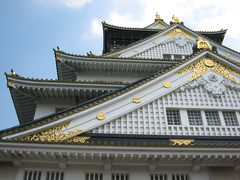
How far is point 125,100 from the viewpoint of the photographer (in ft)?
40.1

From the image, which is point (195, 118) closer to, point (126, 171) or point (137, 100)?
point (137, 100)

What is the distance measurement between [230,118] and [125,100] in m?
5.18

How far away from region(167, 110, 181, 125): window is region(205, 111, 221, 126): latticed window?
4.66ft

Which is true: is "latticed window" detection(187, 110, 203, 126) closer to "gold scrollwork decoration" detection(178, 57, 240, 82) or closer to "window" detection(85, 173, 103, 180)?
"gold scrollwork decoration" detection(178, 57, 240, 82)

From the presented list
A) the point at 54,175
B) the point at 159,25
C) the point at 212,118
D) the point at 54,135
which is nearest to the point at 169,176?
the point at 212,118

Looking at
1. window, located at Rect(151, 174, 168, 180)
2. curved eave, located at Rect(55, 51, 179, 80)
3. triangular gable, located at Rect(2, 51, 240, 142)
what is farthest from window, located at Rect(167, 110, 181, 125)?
curved eave, located at Rect(55, 51, 179, 80)

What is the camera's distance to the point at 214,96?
13.2 meters

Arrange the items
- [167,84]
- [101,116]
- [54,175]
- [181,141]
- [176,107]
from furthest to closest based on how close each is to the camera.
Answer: [167,84]
[176,107]
[101,116]
[181,141]
[54,175]

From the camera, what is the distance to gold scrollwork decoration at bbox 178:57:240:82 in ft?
45.1

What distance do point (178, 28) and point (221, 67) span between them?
34.8ft

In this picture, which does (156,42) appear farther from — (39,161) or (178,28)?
(39,161)

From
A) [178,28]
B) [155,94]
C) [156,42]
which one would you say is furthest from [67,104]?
[178,28]

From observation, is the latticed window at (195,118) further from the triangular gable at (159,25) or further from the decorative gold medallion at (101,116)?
the triangular gable at (159,25)

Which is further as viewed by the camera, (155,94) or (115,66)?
(115,66)
